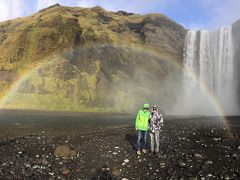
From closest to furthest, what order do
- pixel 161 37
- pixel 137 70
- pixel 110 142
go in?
1. pixel 110 142
2. pixel 137 70
3. pixel 161 37

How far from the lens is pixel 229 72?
261ft

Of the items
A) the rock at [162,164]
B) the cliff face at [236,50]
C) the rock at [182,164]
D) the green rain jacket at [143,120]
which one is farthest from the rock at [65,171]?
the cliff face at [236,50]

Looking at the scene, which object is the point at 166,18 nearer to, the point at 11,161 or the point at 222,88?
the point at 222,88

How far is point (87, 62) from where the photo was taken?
8600cm

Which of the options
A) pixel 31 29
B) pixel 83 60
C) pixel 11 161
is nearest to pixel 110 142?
pixel 11 161

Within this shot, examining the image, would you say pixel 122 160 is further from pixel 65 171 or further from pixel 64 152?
pixel 64 152

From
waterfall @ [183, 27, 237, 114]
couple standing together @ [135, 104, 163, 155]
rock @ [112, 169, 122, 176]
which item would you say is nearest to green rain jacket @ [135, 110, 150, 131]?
couple standing together @ [135, 104, 163, 155]

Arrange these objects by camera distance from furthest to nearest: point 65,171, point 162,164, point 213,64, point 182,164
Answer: point 213,64
point 162,164
point 65,171
point 182,164

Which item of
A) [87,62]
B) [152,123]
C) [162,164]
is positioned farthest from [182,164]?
[87,62]

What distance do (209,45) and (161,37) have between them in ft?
67.7

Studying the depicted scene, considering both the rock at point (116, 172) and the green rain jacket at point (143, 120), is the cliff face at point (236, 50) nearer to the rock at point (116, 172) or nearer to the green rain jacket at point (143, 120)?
the green rain jacket at point (143, 120)

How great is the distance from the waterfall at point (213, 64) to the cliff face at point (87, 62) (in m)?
5.21

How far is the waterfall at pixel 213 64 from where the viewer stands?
3108 inches

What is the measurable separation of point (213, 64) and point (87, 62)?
3069 cm
